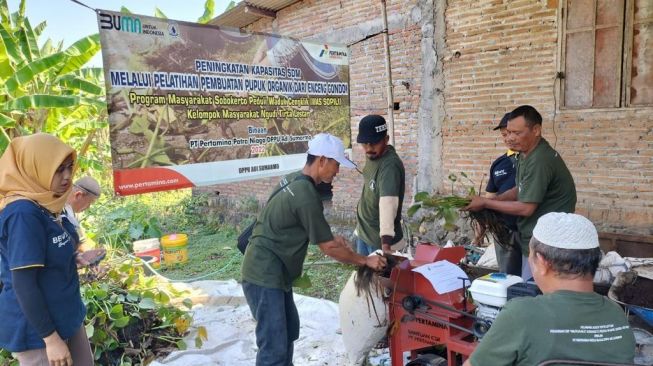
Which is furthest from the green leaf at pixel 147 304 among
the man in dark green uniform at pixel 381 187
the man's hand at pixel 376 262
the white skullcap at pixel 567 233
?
the white skullcap at pixel 567 233

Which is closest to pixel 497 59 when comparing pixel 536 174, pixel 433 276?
pixel 536 174

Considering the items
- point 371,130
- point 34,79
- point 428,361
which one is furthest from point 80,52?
point 428,361

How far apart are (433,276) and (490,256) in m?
2.51

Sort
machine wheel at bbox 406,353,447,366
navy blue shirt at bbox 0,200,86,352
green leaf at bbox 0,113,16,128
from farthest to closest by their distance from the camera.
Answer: green leaf at bbox 0,113,16,128 → machine wheel at bbox 406,353,447,366 → navy blue shirt at bbox 0,200,86,352

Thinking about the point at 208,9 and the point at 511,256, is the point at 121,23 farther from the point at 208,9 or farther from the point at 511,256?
the point at 208,9

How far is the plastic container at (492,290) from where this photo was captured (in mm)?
2498

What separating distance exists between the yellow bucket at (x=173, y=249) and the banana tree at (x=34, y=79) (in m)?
1.69

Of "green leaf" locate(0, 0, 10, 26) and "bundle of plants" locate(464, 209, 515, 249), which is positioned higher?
"green leaf" locate(0, 0, 10, 26)

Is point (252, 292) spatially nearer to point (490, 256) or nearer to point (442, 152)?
point (490, 256)

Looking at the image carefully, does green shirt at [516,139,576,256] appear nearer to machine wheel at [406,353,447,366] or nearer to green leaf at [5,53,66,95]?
machine wheel at [406,353,447,366]

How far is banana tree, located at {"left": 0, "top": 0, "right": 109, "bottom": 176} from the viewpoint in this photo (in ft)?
16.8

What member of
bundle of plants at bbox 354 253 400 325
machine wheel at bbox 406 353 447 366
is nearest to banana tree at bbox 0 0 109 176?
bundle of plants at bbox 354 253 400 325

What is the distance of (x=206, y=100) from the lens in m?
4.15

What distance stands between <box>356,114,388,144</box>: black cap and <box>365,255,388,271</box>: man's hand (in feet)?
3.92
